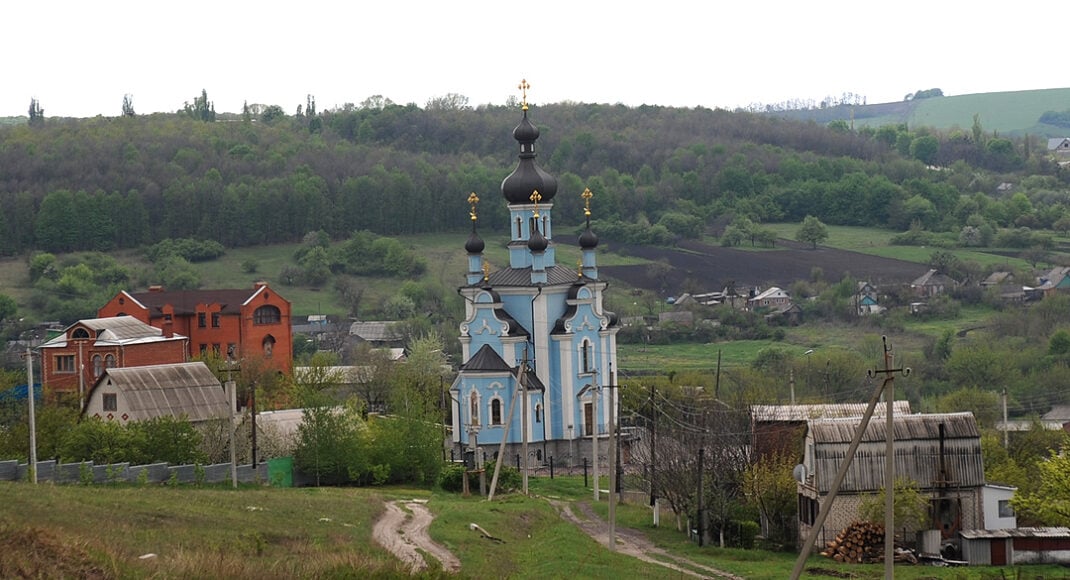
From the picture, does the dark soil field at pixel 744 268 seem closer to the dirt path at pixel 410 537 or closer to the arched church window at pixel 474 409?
the arched church window at pixel 474 409

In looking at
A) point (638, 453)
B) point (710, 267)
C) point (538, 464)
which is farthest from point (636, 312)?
point (638, 453)

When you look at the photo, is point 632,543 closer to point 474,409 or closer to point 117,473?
point 117,473

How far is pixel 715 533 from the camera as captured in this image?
37062mm

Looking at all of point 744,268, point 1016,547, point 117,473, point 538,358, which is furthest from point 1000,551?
point 744,268

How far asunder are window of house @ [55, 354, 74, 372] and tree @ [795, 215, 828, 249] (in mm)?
68036

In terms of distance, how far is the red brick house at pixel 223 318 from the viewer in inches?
2761

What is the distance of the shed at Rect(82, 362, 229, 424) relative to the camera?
4427 centimetres

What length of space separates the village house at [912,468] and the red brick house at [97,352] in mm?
30381

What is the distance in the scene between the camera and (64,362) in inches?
2388

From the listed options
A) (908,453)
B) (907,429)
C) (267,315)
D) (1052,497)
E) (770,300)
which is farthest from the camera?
(770,300)

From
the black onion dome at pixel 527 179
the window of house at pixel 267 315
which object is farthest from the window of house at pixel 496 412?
the window of house at pixel 267 315

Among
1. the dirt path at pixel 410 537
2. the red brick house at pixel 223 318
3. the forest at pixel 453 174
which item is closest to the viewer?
Answer: the dirt path at pixel 410 537

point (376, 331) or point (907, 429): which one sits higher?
point (376, 331)

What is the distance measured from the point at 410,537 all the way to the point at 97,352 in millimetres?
33593
